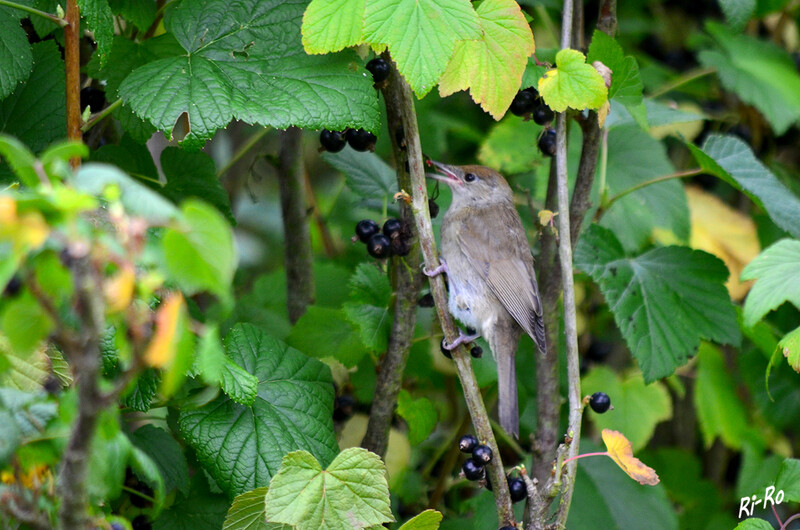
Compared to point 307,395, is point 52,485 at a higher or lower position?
higher

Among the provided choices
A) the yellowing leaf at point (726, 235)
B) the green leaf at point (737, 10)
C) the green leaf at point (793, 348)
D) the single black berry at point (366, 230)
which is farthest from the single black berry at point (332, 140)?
the yellowing leaf at point (726, 235)

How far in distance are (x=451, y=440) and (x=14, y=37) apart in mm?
2401

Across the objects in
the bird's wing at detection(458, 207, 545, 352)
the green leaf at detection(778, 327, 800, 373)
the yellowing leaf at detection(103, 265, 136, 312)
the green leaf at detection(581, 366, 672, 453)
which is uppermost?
the yellowing leaf at detection(103, 265, 136, 312)

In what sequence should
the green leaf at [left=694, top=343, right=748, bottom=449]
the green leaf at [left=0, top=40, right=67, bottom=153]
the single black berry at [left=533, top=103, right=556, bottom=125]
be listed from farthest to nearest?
the green leaf at [left=694, top=343, right=748, bottom=449] → the single black berry at [left=533, top=103, right=556, bottom=125] → the green leaf at [left=0, top=40, right=67, bottom=153]

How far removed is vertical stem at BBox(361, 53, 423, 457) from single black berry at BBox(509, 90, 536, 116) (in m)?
0.46

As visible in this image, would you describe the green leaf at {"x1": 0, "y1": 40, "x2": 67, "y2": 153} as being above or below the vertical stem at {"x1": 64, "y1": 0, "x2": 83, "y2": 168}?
below

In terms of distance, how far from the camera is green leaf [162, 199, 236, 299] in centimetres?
116

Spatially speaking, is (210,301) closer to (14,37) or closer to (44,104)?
(44,104)

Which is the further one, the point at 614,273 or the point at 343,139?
the point at 614,273

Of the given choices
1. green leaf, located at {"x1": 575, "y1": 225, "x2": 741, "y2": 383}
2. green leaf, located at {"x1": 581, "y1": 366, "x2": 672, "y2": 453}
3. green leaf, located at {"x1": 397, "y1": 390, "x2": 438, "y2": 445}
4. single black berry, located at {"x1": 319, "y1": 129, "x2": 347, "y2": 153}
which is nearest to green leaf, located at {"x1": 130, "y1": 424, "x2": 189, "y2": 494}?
green leaf, located at {"x1": 397, "y1": 390, "x2": 438, "y2": 445}

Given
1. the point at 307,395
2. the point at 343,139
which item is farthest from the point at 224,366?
the point at 343,139

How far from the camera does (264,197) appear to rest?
6641 mm

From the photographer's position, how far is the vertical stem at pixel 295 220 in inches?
133

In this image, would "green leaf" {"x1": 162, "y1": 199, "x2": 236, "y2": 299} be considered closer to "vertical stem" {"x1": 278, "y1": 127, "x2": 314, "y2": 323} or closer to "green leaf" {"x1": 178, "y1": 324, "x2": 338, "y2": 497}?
"green leaf" {"x1": 178, "y1": 324, "x2": 338, "y2": 497}
